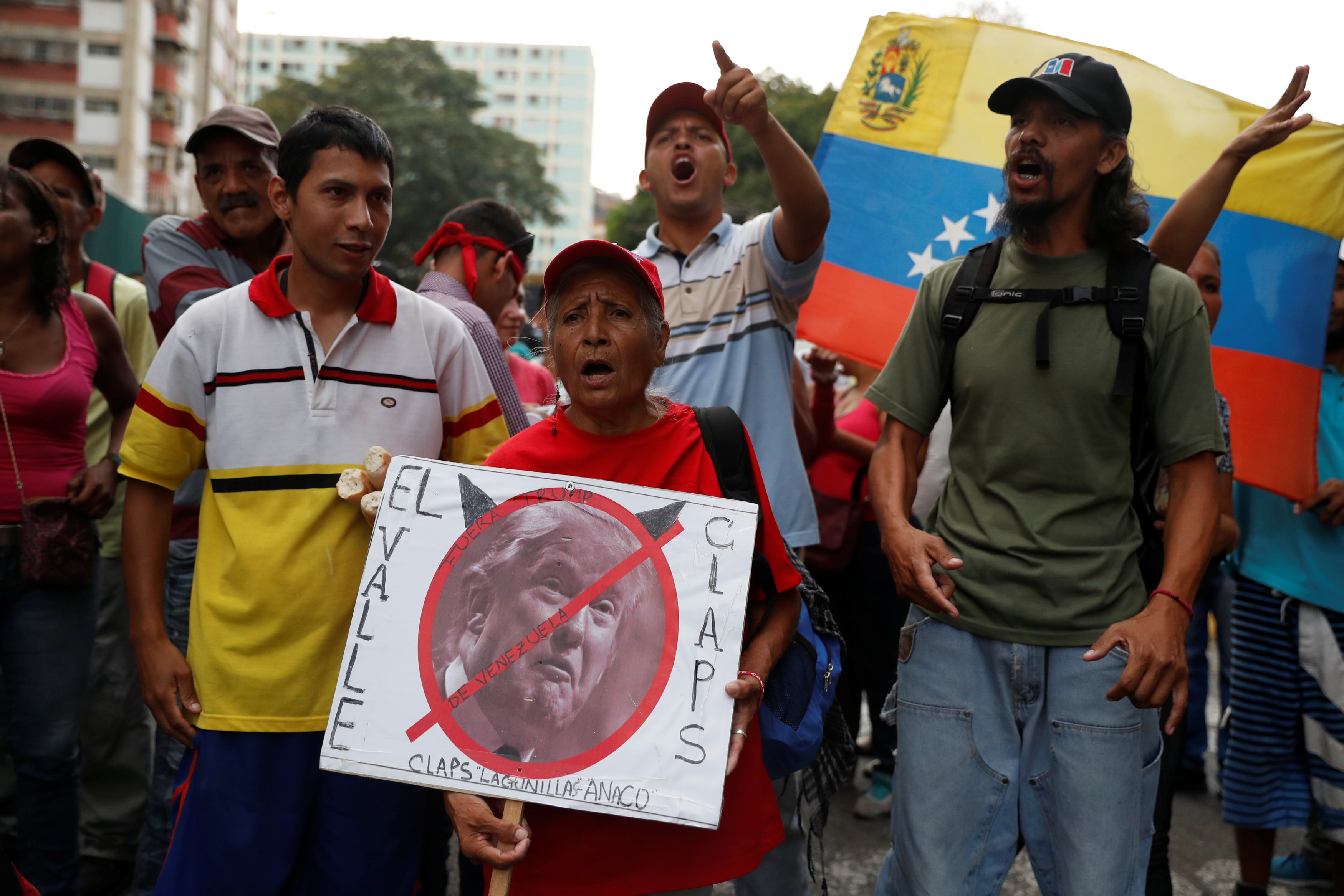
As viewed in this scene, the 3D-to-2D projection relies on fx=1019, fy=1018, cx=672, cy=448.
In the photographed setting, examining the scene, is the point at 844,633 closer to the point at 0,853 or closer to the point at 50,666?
the point at 50,666

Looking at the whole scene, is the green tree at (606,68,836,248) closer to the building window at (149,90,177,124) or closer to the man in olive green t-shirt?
the man in olive green t-shirt

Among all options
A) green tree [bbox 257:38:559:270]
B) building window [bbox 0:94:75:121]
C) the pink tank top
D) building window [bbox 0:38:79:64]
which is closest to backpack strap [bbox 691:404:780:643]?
the pink tank top

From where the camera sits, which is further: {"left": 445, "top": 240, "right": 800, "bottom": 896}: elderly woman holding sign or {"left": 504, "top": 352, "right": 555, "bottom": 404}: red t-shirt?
{"left": 504, "top": 352, "right": 555, "bottom": 404}: red t-shirt

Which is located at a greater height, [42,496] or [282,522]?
[282,522]

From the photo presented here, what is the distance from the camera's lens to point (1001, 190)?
3.34 metres

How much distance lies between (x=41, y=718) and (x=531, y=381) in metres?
2.26

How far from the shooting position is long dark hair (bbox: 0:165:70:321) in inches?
119

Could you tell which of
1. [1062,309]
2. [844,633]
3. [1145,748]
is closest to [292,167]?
[1062,309]

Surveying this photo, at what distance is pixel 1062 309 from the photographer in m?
2.31

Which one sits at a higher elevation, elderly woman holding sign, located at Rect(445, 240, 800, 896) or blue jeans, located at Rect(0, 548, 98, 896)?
elderly woman holding sign, located at Rect(445, 240, 800, 896)

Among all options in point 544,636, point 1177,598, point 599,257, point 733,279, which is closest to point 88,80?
point 733,279

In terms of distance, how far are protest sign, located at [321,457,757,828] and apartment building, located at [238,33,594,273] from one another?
358 ft

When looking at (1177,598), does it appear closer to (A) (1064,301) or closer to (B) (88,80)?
(A) (1064,301)

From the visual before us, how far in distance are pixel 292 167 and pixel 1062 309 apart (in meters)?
1.81
